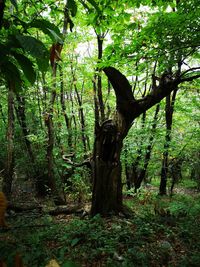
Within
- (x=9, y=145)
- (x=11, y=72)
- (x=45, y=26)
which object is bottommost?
(x=9, y=145)

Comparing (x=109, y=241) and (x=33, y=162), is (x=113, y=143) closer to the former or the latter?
(x=109, y=241)

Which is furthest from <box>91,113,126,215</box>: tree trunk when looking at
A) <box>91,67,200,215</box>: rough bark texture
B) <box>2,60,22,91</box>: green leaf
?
<box>2,60,22,91</box>: green leaf

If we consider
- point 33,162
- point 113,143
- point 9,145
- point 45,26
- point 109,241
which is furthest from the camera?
point 33,162

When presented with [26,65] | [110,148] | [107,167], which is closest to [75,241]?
[107,167]

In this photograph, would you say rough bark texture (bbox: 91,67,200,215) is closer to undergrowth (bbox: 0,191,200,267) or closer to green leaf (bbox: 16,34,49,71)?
undergrowth (bbox: 0,191,200,267)

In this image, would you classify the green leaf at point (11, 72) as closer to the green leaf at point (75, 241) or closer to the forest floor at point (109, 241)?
the forest floor at point (109, 241)

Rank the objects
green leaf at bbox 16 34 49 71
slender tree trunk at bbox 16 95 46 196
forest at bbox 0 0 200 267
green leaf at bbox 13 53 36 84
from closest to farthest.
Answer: green leaf at bbox 16 34 49 71, green leaf at bbox 13 53 36 84, forest at bbox 0 0 200 267, slender tree trunk at bbox 16 95 46 196

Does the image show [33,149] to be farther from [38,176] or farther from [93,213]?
[93,213]

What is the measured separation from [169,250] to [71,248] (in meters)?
2.01

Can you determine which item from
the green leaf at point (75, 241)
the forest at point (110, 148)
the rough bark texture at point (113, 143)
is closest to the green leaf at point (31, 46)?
the forest at point (110, 148)

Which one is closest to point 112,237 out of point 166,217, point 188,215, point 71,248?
point 71,248

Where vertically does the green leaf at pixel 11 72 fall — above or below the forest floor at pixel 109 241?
above

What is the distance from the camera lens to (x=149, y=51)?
195 inches

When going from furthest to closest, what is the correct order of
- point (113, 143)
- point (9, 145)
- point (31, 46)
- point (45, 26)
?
1. point (9, 145)
2. point (113, 143)
3. point (45, 26)
4. point (31, 46)
